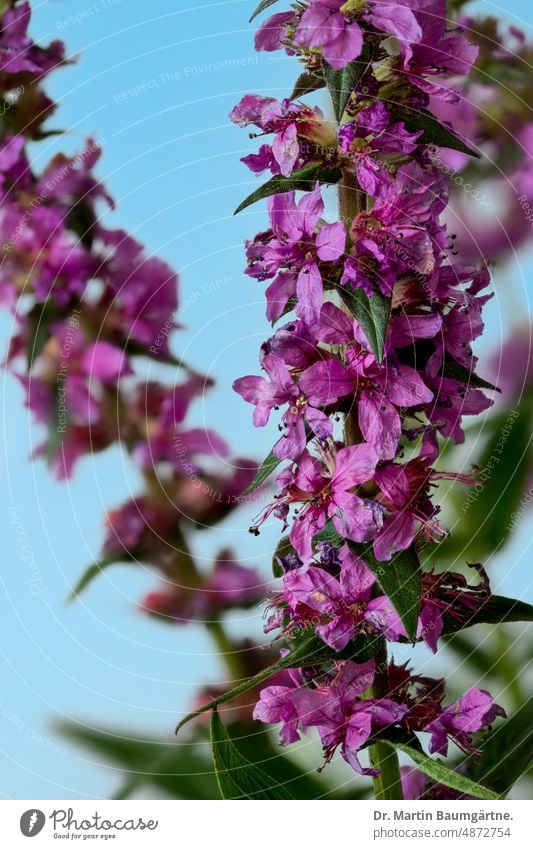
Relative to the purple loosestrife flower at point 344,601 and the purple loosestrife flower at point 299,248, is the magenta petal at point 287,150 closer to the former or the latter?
the purple loosestrife flower at point 299,248

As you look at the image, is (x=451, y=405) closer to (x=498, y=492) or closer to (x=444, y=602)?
(x=444, y=602)

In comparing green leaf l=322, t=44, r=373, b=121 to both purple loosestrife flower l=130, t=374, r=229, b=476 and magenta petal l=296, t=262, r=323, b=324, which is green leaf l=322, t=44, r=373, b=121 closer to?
magenta petal l=296, t=262, r=323, b=324

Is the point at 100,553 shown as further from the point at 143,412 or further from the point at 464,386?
the point at 464,386

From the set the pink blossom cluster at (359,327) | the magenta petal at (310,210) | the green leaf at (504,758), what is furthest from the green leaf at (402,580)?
the green leaf at (504,758)

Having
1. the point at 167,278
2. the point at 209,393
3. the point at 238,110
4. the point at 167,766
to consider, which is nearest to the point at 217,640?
the point at 167,766

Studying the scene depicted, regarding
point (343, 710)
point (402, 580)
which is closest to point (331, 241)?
point (402, 580)

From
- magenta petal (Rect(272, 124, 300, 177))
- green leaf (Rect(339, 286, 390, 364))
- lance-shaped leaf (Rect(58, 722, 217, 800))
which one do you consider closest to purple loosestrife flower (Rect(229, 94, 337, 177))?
magenta petal (Rect(272, 124, 300, 177))
